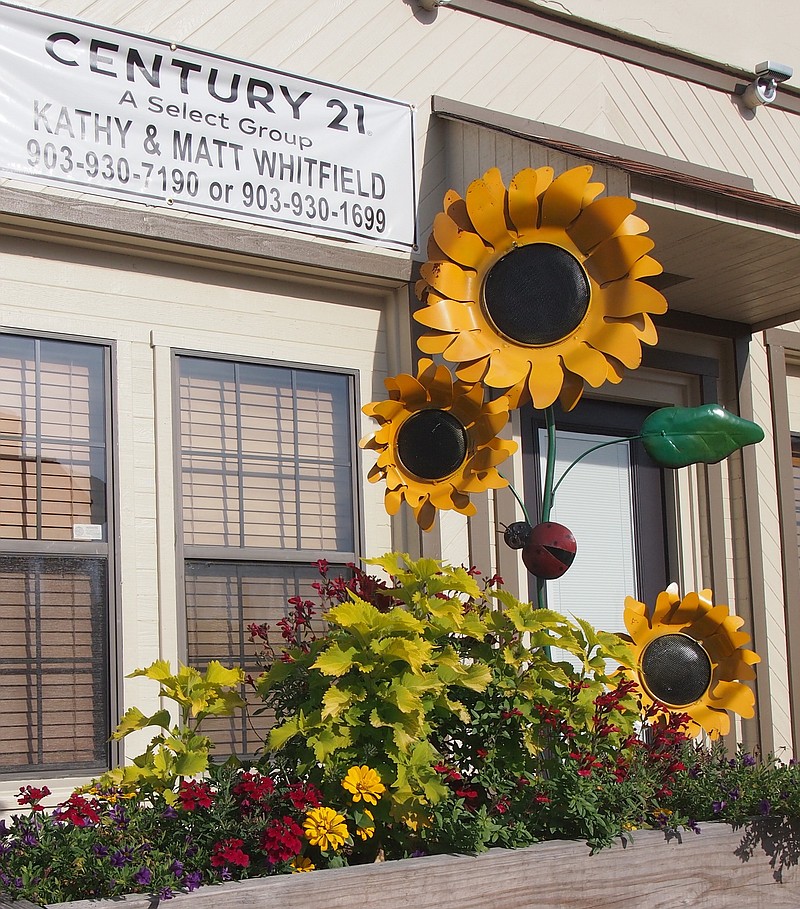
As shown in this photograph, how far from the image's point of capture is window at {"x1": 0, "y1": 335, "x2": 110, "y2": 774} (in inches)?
→ 169

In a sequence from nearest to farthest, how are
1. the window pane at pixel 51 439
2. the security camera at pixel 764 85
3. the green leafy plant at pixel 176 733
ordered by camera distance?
1. the green leafy plant at pixel 176 733
2. the window pane at pixel 51 439
3. the security camera at pixel 764 85

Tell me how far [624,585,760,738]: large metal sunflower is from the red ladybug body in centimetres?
92

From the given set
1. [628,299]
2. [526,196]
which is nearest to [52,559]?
[526,196]

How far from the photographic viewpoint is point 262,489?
4.93m

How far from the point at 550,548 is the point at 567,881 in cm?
110

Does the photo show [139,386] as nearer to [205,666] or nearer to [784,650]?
[205,666]

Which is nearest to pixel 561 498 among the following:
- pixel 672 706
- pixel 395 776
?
pixel 672 706

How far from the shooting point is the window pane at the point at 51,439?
4.38 m

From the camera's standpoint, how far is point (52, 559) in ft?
14.5

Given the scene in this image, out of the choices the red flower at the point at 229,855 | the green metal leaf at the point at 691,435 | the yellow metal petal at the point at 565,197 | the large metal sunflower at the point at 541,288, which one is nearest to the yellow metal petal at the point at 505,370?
the large metal sunflower at the point at 541,288

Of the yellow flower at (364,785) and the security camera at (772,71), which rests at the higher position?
the security camera at (772,71)

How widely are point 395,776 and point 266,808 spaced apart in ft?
1.17

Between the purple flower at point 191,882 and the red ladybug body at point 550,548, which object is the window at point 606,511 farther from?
the purple flower at point 191,882

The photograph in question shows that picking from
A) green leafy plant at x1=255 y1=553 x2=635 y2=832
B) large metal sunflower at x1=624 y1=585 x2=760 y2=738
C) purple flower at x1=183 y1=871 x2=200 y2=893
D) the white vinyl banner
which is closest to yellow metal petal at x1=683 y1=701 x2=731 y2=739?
large metal sunflower at x1=624 y1=585 x2=760 y2=738
